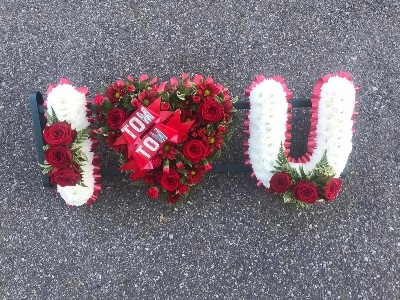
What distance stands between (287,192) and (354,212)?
0.39 meters

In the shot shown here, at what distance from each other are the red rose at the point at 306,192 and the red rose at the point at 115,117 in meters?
0.69

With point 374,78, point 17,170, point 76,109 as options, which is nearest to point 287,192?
point 374,78

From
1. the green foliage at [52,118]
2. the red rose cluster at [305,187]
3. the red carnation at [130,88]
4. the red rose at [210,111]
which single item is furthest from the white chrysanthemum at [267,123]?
the green foliage at [52,118]

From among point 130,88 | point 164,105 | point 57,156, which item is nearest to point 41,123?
point 57,156

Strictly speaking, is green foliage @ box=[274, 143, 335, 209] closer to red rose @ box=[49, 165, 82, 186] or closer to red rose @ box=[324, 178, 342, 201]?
red rose @ box=[324, 178, 342, 201]

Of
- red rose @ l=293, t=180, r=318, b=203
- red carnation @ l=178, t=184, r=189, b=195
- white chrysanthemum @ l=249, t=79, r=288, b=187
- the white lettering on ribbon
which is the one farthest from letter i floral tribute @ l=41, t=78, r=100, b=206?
red rose @ l=293, t=180, r=318, b=203

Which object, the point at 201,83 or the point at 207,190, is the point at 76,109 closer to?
the point at 201,83

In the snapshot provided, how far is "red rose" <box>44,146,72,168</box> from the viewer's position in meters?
1.85

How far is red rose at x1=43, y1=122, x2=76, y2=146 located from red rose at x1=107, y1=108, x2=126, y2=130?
5.9 inches

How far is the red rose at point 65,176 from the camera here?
188 cm

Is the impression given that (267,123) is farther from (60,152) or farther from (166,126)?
(60,152)

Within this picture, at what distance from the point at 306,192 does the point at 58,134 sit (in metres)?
0.92

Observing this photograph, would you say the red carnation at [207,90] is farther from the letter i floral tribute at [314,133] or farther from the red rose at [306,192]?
the red rose at [306,192]

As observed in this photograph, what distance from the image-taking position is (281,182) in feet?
6.28
